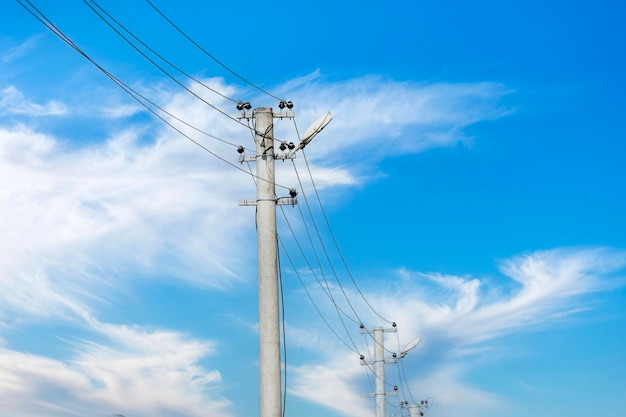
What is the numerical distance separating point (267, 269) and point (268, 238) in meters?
1.02

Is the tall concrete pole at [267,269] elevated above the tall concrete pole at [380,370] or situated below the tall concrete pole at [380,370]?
below

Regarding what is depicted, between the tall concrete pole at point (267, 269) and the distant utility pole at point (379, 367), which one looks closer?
the tall concrete pole at point (267, 269)

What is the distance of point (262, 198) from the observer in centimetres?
2850

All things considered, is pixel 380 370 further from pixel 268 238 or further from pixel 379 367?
pixel 268 238

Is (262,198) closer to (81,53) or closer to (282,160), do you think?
(282,160)

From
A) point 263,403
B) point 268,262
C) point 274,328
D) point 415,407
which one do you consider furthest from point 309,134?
point 415,407

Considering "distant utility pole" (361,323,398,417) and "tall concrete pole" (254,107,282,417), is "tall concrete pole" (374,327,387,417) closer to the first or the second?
"distant utility pole" (361,323,398,417)

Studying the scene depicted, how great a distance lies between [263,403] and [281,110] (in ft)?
32.2

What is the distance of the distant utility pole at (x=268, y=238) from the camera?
1052 inches

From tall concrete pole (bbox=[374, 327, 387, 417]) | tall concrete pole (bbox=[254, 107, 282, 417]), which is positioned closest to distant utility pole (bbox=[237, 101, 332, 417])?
tall concrete pole (bbox=[254, 107, 282, 417])

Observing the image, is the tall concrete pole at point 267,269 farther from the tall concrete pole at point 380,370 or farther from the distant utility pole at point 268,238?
the tall concrete pole at point 380,370

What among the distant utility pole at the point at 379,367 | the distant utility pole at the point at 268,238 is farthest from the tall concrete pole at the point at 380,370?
the distant utility pole at the point at 268,238

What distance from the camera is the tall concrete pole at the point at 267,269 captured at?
26684mm

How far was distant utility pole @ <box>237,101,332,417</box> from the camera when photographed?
87.7 feet
